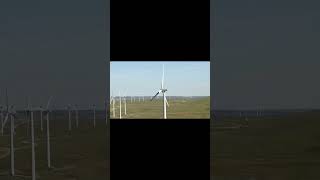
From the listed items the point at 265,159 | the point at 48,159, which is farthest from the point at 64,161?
the point at 265,159

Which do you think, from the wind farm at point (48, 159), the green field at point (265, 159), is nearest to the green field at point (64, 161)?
the wind farm at point (48, 159)

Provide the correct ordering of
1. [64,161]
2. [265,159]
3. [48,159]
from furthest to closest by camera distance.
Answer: [265,159] < [64,161] < [48,159]

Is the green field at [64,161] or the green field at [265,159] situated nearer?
the green field at [64,161]

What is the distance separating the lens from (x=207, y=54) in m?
7.85

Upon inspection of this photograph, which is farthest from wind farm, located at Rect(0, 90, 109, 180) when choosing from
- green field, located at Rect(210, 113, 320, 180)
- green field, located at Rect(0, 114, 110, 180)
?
green field, located at Rect(210, 113, 320, 180)

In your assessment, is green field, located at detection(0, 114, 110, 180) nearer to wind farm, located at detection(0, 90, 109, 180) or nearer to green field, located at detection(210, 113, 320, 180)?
wind farm, located at detection(0, 90, 109, 180)

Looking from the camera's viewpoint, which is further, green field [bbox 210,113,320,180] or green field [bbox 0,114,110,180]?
green field [bbox 210,113,320,180]

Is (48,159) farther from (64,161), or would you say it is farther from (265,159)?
(265,159)

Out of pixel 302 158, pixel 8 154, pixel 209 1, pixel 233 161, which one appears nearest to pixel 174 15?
pixel 209 1

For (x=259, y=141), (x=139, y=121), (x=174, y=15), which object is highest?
(x=174, y=15)

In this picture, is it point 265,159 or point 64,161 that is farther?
point 265,159

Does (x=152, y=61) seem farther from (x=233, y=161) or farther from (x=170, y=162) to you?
(x=233, y=161)

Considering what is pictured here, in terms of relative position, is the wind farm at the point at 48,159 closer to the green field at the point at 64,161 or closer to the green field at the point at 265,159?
the green field at the point at 64,161

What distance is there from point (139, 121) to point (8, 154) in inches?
1413
